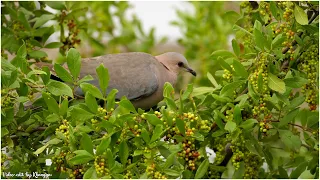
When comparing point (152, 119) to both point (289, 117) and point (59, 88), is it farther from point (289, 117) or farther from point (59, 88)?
point (289, 117)

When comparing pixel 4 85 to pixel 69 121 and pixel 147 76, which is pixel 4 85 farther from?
pixel 147 76

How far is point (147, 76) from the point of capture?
3902mm

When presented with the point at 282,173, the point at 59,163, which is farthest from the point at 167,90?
the point at 282,173

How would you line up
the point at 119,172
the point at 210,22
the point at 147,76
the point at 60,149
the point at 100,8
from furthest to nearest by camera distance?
the point at 210,22
the point at 100,8
the point at 147,76
the point at 60,149
the point at 119,172

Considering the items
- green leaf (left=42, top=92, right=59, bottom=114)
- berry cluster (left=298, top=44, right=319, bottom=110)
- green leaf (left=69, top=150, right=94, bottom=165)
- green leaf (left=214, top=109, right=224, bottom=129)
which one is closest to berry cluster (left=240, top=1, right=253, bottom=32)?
berry cluster (left=298, top=44, right=319, bottom=110)

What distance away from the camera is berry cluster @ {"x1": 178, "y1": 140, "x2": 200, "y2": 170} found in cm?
275

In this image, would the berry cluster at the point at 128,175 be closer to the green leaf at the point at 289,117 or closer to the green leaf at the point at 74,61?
the green leaf at the point at 74,61

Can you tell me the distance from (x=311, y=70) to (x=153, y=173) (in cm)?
84

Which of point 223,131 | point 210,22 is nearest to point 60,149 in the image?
point 223,131

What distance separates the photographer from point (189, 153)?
277 centimetres

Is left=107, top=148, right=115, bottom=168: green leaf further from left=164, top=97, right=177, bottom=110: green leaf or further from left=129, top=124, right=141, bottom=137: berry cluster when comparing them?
left=164, top=97, right=177, bottom=110: green leaf

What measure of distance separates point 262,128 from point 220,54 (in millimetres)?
448

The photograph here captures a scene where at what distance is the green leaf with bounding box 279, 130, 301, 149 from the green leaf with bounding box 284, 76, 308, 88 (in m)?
0.28

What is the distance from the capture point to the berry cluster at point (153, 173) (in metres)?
2.61
